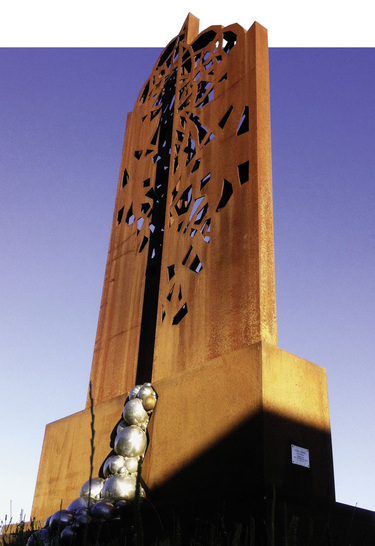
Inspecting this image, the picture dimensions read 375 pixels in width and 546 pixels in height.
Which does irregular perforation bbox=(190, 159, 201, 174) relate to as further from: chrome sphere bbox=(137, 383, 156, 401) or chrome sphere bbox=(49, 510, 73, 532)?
chrome sphere bbox=(49, 510, 73, 532)

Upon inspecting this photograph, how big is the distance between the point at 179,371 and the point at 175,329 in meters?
0.40

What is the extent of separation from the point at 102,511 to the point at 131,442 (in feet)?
2.11

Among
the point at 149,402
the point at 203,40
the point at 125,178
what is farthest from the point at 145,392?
the point at 203,40

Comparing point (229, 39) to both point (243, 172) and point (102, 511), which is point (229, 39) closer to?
point (243, 172)

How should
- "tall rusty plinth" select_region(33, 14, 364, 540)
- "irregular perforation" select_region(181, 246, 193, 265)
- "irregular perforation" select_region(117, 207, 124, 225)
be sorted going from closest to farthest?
"tall rusty plinth" select_region(33, 14, 364, 540) < "irregular perforation" select_region(181, 246, 193, 265) < "irregular perforation" select_region(117, 207, 124, 225)

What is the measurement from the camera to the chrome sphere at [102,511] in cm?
361

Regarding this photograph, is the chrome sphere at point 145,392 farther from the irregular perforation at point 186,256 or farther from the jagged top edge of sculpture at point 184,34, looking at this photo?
the jagged top edge of sculpture at point 184,34

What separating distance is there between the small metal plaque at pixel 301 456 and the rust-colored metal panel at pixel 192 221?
2.66 ft

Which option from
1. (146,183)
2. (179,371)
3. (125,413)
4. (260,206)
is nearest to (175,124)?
(146,183)

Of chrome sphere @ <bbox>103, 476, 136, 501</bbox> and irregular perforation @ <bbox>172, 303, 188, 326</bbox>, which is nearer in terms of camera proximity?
chrome sphere @ <bbox>103, 476, 136, 501</bbox>

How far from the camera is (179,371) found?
187 inches

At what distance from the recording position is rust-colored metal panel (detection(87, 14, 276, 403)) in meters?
4.56

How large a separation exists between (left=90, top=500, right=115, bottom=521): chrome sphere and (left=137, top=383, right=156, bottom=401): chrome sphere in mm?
928

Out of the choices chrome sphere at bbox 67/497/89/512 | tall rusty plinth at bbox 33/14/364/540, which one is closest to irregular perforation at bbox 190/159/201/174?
tall rusty plinth at bbox 33/14/364/540
